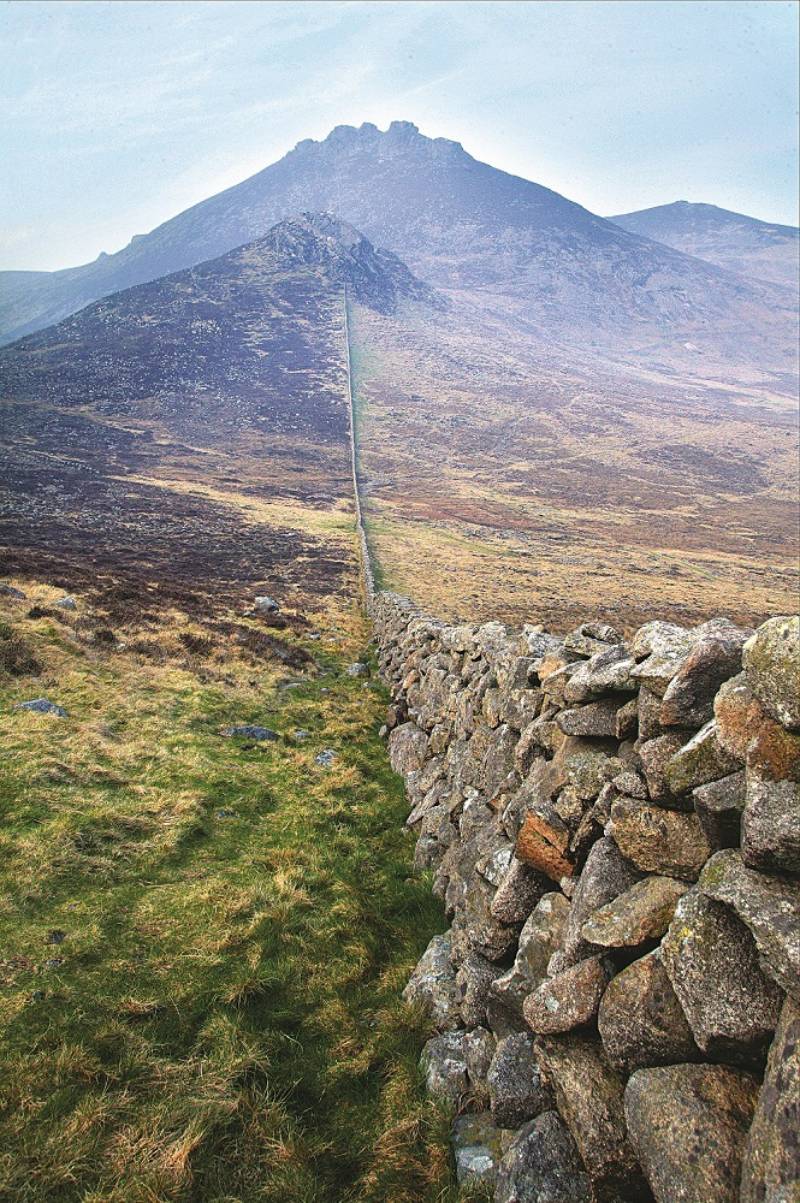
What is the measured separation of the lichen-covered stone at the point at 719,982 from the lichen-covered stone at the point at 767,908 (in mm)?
118

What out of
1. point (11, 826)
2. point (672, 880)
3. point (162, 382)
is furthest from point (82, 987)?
point (162, 382)

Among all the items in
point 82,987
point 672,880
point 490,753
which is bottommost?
point 82,987

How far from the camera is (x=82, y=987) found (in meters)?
5.67

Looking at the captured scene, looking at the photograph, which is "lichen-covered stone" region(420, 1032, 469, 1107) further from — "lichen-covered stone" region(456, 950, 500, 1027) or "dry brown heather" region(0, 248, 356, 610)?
"dry brown heather" region(0, 248, 356, 610)

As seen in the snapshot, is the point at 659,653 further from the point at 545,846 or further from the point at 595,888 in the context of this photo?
the point at 545,846

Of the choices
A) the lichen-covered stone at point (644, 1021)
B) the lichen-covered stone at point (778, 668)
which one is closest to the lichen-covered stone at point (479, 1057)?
the lichen-covered stone at point (644, 1021)

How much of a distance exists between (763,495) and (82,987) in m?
111

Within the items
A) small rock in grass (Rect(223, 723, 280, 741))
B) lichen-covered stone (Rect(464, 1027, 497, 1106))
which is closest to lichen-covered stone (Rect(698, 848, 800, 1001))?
lichen-covered stone (Rect(464, 1027, 497, 1106))

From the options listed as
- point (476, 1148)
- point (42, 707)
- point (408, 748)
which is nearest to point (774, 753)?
point (476, 1148)

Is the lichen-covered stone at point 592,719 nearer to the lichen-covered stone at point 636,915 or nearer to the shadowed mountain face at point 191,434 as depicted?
the lichen-covered stone at point 636,915

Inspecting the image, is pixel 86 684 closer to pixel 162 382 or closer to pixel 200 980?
pixel 200 980

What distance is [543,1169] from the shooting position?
3.65 meters

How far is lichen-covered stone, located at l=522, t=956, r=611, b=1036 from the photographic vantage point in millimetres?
3891

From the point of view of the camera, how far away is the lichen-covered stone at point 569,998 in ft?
12.8
